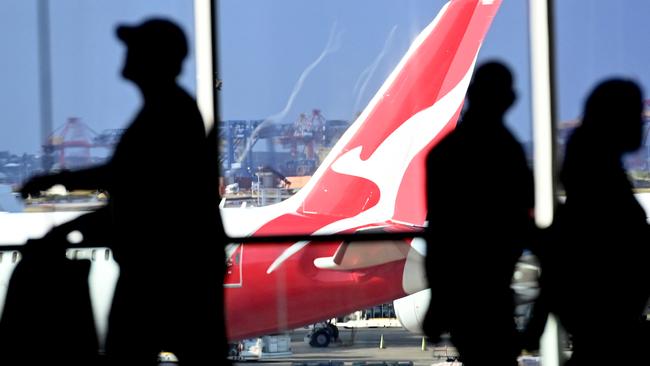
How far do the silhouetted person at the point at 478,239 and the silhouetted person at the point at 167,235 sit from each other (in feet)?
1.87

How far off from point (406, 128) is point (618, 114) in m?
1.16

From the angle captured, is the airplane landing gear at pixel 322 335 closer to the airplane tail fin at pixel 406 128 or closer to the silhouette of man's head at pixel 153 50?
the airplane tail fin at pixel 406 128

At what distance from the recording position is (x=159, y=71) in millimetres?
2445

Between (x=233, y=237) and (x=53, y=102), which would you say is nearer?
(x=233, y=237)

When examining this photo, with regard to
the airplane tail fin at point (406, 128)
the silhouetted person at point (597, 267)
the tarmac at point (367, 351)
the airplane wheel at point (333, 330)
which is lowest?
the tarmac at point (367, 351)

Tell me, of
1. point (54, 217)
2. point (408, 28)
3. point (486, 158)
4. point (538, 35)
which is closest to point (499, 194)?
point (486, 158)

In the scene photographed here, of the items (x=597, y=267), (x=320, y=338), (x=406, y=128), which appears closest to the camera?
(x=597, y=267)

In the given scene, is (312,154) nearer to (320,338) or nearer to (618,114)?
(320,338)

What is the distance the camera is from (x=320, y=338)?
A: 262cm

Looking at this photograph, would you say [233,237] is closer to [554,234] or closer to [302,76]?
[302,76]

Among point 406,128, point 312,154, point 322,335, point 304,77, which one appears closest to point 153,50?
point 304,77

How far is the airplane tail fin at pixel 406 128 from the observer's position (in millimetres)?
2779

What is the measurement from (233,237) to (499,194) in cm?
70

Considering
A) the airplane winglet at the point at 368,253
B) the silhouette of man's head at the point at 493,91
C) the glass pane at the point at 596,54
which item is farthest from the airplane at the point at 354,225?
the glass pane at the point at 596,54
